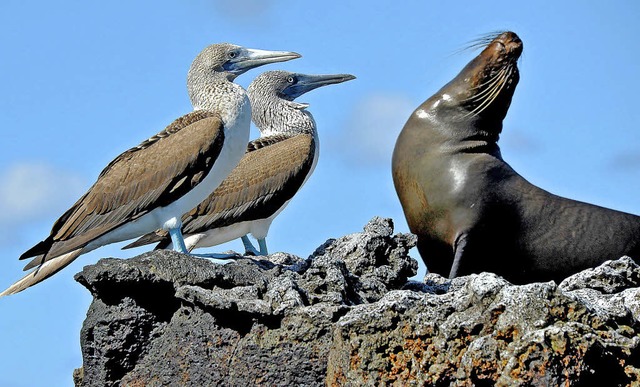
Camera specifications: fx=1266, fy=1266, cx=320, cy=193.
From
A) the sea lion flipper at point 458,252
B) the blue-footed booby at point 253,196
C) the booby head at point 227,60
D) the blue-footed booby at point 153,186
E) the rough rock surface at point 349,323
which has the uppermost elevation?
the booby head at point 227,60

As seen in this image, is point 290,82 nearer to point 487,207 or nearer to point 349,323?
point 487,207

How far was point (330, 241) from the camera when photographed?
31.2 ft

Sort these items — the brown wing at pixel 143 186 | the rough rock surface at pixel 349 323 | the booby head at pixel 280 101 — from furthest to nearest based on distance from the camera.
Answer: the booby head at pixel 280 101 → the brown wing at pixel 143 186 → the rough rock surface at pixel 349 323

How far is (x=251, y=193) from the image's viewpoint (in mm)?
13102

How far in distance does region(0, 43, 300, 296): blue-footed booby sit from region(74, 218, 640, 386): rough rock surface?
126 centimetres

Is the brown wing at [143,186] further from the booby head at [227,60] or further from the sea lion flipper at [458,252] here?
the sea lion flipper at [458,252]

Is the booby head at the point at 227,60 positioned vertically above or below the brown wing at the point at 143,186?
above

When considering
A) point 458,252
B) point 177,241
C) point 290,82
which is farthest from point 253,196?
point 177,241

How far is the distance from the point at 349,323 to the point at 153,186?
435cm

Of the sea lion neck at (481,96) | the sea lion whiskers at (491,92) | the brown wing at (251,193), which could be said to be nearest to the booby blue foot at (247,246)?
the brown wing at (251,193)

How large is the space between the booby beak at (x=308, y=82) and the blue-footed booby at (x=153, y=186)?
14.9ft

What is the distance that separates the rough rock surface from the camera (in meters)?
6.09

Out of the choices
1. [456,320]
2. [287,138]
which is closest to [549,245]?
[287,138]

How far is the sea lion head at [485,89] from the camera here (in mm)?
12453
